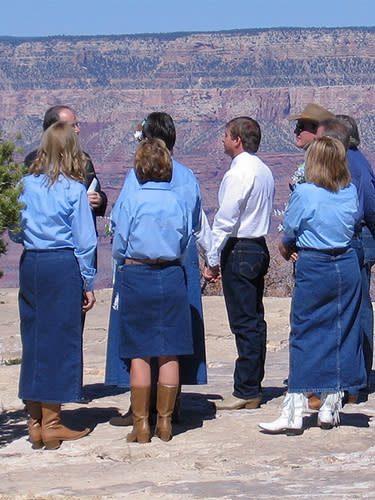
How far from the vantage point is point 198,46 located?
133 metres

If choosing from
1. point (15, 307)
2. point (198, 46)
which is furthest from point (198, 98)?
point (15, 307)

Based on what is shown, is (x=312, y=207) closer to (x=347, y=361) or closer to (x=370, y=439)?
(x=347, y=361)

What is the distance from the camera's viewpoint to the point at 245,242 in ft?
21.5

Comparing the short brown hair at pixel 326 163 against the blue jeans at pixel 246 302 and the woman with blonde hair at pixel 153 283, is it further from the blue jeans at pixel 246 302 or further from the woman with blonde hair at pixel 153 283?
the blue jeans at pixel 246 302

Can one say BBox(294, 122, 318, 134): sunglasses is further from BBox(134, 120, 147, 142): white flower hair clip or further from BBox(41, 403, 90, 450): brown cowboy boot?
BBox(41, 403, 90, 450): brown cowboy boot

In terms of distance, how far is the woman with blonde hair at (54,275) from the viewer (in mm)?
5656

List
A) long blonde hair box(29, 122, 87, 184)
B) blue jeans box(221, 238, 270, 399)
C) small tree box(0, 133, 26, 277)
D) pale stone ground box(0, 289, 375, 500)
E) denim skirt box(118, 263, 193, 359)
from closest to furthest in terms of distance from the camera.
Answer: pale stone ground box(0, 289, 375, 500) < small tree box(0, 133, 26, 277) < long blonde hair box(29, 122, 87, 184) < denim skirt box(118, 263, 193, 359) < blue jeans box(221, 238, 270, 399)

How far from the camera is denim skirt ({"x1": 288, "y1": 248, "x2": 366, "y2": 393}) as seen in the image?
5.83 meters

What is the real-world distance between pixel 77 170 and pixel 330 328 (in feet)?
4.92

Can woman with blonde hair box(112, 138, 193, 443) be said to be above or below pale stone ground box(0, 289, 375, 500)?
above

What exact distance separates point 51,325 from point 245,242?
1.35 meters

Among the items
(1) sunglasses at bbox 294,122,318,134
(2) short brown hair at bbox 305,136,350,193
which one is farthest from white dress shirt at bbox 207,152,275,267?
(2) short brown hair at bbox 305,136,350,193

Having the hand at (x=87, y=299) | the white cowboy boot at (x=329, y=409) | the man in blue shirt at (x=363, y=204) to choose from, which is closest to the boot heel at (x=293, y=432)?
the white cowboy boot at (x=329, y=409)

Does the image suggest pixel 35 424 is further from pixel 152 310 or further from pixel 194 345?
pixel 194 345
